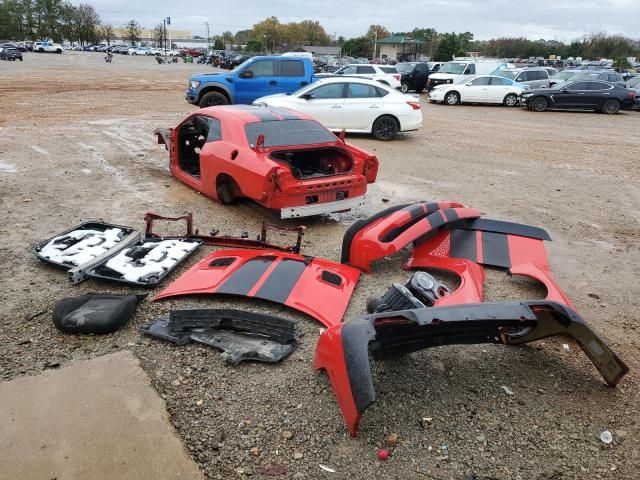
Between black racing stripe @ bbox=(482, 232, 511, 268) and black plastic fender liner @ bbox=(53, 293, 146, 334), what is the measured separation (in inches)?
139

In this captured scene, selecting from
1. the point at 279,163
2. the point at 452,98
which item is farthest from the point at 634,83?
the point at 279,163

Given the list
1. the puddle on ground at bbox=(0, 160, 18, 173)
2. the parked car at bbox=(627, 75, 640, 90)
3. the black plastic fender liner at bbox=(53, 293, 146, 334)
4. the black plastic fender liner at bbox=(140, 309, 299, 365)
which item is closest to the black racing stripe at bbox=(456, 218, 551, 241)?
the black plastic fender liner at bbox=(140, 309, 299, 365)

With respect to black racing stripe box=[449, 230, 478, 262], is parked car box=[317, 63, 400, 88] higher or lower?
higher

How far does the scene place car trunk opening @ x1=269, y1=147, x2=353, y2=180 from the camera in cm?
661

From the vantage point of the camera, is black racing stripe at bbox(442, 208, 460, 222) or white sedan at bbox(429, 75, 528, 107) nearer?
black racing stripe at bbox(442, 208, 460, 222)

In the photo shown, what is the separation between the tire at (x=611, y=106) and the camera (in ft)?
64.8

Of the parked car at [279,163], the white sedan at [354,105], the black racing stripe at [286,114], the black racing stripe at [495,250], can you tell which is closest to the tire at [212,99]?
the white sedan at [354,105]

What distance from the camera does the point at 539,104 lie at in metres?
19.7

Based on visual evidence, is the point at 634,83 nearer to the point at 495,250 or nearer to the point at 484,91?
the point at 484,91

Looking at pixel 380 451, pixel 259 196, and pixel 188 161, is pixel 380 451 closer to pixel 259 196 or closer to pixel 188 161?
pixel 259 196

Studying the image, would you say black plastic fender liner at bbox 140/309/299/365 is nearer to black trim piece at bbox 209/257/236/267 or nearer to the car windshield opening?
black trim piece at bbox 209/257/236/267

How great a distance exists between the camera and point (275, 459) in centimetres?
270

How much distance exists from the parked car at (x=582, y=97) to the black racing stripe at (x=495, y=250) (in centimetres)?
1660

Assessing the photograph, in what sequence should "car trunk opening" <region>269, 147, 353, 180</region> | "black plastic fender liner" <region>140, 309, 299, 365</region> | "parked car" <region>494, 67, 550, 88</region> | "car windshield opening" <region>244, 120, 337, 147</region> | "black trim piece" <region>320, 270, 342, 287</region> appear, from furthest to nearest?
"parked car" <region>494, 67, 550, 88</region>, "car trunk opening" <region>269, 147, 353, 180</region>, "car windshield opening" <region>244, 120, 337, 147</region>, "black trim piece" <region>320, 270, 342, 287</region>, "black plastic fender liner" <region>140, 309, 299, 365</region>
